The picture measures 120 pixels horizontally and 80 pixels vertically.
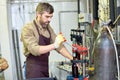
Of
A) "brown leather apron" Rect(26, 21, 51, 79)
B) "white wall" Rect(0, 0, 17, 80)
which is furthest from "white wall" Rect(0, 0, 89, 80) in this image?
"brown leather apron" Rect(26, 21, 51, 79)

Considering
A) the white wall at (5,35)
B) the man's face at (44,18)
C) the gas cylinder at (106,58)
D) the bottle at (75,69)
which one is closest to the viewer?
the gas cylinder at (106,58)

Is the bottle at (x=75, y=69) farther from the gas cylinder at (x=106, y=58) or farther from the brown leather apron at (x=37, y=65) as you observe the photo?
the gas cylinder at (x=106, y=58)

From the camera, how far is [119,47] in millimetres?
Answer: 1620

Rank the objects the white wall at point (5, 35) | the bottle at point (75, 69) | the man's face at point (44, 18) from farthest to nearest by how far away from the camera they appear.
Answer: the white wall at point (5, 35) → the man's face at point (44, 18) → the bottle at point (75, 69)

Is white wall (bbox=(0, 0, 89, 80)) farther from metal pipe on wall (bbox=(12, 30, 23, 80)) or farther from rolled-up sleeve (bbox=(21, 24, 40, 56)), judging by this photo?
rolled-up sleeve (bbox=(21, 24, 40, 56))

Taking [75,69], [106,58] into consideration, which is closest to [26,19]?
[75,69]

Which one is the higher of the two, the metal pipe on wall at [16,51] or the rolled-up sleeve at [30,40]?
the rolled-up sleeve at [30,40]

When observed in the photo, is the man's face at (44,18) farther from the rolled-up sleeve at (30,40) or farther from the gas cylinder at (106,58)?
the gas cylinder at (106,58)

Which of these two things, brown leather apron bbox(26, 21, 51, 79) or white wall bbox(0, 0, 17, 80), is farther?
white wall bbox(0, 0, 17, 80)

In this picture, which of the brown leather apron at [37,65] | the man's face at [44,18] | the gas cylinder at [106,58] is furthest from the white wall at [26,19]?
the gas cylinder at [106,58]

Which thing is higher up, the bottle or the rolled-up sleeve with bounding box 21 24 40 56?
the rolled-up sleeve with bounding box 21 24 40 56

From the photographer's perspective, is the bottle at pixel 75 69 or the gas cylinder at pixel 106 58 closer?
the gas cylinder at pixel 106 58

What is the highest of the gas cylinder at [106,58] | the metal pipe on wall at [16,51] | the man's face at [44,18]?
the man's face at [44,18]

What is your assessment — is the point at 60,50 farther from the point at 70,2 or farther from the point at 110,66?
the point at 70,2
